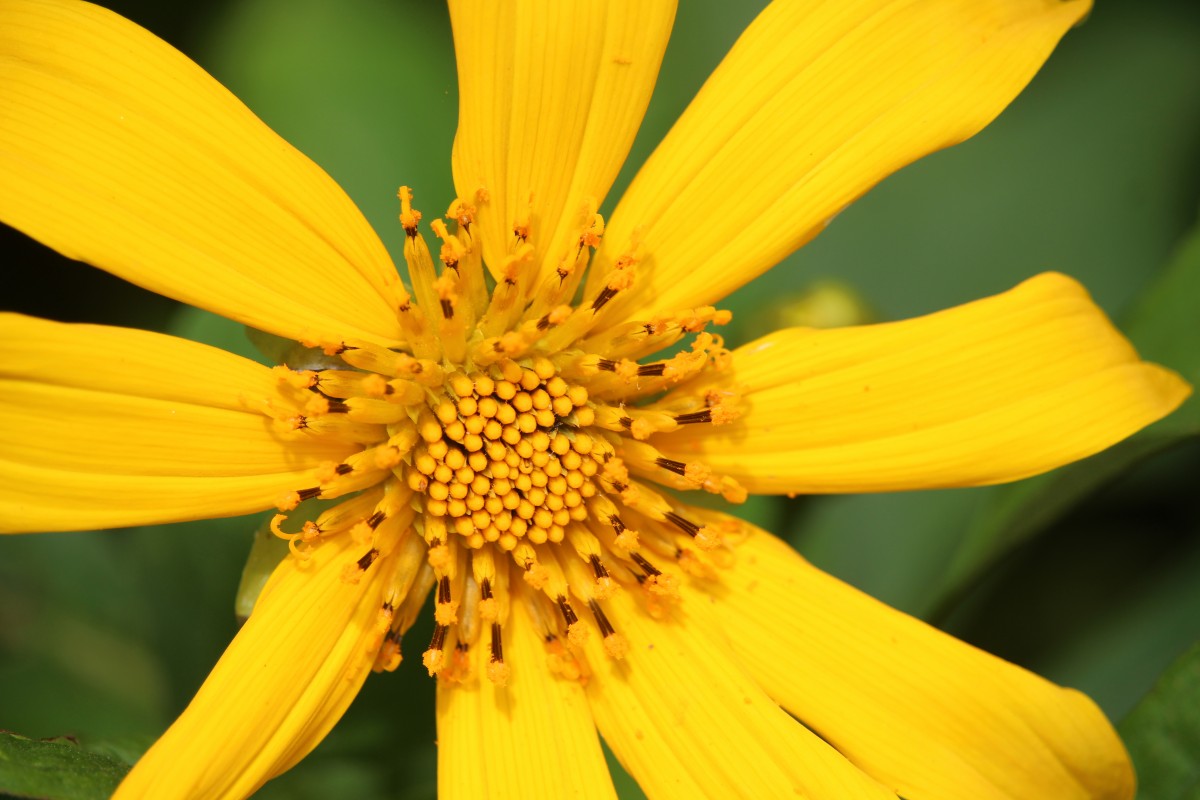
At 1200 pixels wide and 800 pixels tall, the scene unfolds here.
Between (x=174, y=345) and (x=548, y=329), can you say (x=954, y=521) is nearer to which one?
(x=548, y=329)

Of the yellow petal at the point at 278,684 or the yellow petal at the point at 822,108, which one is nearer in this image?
the yellow petal at the point at 278,684

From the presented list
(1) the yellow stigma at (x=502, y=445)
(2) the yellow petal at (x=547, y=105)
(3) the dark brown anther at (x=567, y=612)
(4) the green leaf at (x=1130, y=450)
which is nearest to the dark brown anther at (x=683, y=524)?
(1) the yellow stigma at (x=502, y=445)

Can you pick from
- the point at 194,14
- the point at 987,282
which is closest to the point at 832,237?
the point at 987,282

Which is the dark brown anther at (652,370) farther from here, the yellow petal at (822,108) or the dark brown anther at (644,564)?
the dark brown anther at (644,564)

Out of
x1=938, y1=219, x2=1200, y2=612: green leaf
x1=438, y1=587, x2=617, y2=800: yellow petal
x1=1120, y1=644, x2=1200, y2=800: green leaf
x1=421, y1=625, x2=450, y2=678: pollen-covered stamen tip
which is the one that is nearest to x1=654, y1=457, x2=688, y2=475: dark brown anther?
x1=438, y1=587, x2=617, y2=800: yellow petal

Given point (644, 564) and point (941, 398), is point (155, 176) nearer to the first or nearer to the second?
point (644, 564)

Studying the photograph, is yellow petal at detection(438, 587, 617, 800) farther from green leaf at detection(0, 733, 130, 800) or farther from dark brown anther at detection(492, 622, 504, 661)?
green leaf at detection(0, 733, 130, 800)
